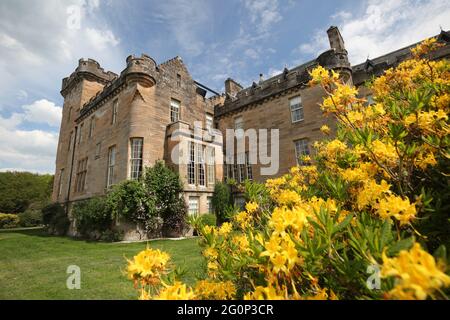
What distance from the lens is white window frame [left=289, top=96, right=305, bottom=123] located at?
14.6 m

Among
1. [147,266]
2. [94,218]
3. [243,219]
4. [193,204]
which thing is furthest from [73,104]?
[147,266]

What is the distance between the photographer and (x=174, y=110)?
51.6 ft

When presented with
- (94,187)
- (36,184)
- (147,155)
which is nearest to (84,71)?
(94,187)

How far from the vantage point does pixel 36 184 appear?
1300 inches

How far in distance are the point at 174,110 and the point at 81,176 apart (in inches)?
378

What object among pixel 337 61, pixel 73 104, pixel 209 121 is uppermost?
pixel 73 104

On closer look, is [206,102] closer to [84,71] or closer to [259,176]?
[259,176]

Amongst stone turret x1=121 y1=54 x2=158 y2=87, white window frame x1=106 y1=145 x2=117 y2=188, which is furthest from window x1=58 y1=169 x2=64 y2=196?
stone turret x1=121 y1=54 x2=158 y2=87

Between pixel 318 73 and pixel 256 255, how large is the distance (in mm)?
1911

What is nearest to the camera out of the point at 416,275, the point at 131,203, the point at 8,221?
the point at 416,275

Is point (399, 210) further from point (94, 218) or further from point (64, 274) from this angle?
point (94, 218)

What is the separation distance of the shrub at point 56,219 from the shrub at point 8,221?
10.6 meters

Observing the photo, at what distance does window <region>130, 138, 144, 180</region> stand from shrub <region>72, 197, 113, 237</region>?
7.18ft

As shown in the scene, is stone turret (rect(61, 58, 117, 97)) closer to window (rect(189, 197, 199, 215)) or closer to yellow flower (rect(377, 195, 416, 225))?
window (rect(189, 197, 199, 215))
